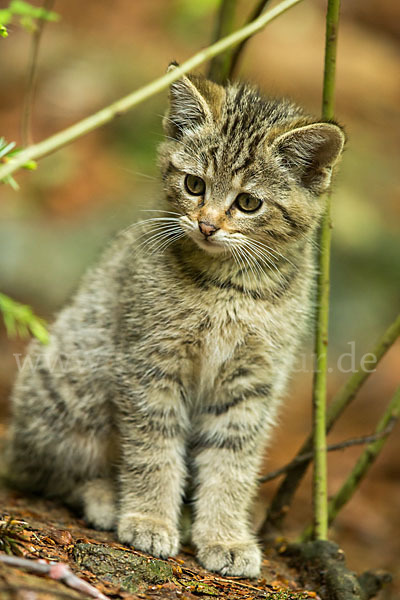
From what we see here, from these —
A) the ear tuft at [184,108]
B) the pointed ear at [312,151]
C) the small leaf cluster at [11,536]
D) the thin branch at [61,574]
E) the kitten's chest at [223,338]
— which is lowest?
the small leaf cluster at [11,536]

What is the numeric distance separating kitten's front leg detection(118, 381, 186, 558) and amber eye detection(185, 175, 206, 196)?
3.15ft

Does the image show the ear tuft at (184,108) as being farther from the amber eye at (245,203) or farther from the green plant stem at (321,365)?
the green plant stem at (321,365)

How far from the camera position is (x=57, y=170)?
9445 mm

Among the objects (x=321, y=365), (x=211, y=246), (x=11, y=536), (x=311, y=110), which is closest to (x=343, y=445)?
(x=321, y=365)

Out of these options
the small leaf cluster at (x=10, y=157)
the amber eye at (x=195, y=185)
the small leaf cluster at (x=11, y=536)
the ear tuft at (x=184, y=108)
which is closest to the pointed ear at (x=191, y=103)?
the ear tuft at (x=184, y=108)

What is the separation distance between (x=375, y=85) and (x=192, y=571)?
10026 mm

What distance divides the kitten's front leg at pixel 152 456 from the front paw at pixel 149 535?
12 millimetres

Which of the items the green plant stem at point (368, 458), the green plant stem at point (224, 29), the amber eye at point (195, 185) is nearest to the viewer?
the amber eye at point (195, 185)

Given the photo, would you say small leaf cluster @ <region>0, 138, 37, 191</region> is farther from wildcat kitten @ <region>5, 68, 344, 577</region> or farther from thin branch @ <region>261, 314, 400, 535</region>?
thin branch @ <region>261, 314, 400, 535</region>

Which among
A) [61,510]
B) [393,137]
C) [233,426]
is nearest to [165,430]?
[233,426]

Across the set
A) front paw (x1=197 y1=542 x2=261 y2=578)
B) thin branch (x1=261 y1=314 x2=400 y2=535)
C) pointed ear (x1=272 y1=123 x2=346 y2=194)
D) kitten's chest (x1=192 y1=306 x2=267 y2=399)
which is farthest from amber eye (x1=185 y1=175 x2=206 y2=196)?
front paw (x1=197 y1=542 x2=261 y2=578)

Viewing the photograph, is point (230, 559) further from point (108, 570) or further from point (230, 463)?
point (108, 570)

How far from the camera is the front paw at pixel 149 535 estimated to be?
3320 mm

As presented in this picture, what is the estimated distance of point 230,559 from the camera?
11.1ft
